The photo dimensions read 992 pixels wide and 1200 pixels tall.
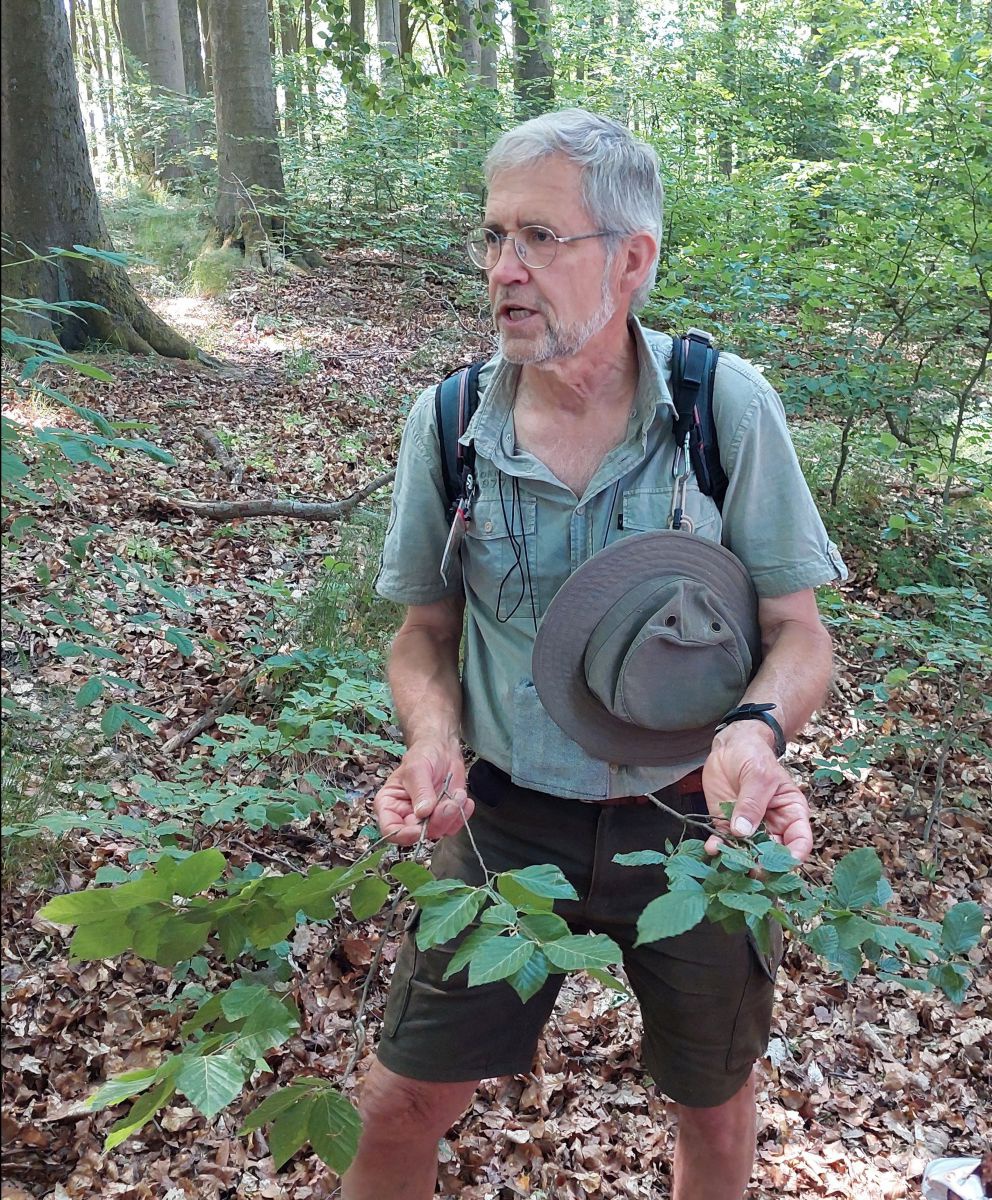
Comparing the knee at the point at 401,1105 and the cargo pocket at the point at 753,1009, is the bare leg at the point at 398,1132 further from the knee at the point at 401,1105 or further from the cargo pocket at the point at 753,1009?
the cargo pocket at the point at 753,1009

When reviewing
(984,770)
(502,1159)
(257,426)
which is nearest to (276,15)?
(257,426)

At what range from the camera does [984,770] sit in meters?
5.31

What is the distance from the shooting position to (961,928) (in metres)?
1.63

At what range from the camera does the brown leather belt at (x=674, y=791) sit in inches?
90.6

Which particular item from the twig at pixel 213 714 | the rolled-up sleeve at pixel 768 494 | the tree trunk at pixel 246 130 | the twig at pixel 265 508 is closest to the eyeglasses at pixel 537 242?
the rolled-up sleeve at pixel 768 494

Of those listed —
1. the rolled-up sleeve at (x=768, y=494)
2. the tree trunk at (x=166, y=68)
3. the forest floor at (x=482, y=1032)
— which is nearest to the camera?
the rolled-up sleeve at (x=768, y=494)

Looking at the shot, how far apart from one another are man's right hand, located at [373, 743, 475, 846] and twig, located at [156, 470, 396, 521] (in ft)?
12.8

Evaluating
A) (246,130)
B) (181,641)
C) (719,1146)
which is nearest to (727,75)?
(246,130)

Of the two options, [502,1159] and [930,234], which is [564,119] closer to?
[502,1159]

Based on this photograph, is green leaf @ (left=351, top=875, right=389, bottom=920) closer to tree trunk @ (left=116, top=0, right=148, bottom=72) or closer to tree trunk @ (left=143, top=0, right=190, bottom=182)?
tree trunk @ (left=143, top=0, right=190, bottom=182)

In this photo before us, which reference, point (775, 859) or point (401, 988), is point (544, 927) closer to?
point (775, 859)

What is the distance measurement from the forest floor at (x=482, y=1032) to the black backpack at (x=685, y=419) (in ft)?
3.72

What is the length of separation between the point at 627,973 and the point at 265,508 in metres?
4.32

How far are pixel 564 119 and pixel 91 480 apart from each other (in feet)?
15.0
